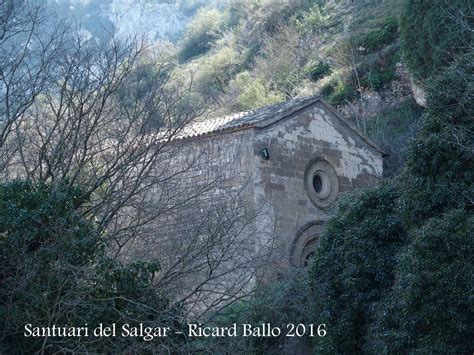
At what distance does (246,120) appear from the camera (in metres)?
17.6

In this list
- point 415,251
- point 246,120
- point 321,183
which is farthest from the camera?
point 321,183

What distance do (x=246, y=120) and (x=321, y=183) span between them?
2659 mm

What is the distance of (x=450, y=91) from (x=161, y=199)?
4816 mm

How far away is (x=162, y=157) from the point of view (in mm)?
13039

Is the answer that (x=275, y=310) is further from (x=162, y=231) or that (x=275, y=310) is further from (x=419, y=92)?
(x=419, y=92)

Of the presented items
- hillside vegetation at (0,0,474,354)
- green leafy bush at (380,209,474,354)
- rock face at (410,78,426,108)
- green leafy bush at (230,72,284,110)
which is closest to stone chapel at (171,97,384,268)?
hillside vegetation at (0,0,474,354)

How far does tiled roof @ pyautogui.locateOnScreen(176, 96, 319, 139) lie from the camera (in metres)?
17.1

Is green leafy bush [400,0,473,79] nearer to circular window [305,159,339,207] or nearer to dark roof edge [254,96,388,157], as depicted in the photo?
dark roof edge [254,96,388,157]

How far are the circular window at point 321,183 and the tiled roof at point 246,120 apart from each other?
1.45 meters

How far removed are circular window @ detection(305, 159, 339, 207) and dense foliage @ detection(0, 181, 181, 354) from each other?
8.77 m

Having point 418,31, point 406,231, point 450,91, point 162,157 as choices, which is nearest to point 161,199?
point 162,157

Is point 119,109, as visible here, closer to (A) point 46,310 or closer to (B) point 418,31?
(A) point 46,310

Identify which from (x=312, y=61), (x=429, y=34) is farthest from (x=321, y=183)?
(x=312, y=61)

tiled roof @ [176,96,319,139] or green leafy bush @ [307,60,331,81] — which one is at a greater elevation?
green leafy bush @ [307,60,331,81]
